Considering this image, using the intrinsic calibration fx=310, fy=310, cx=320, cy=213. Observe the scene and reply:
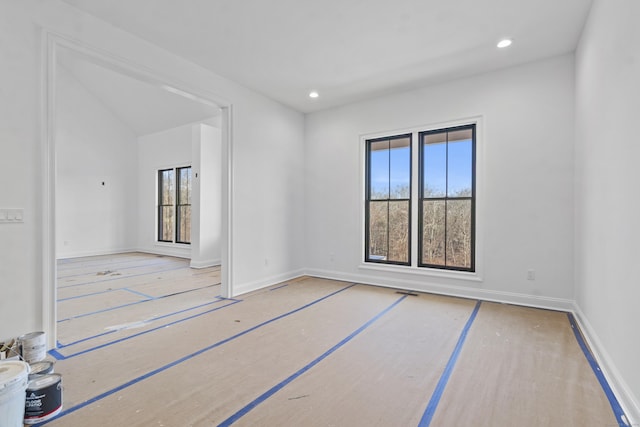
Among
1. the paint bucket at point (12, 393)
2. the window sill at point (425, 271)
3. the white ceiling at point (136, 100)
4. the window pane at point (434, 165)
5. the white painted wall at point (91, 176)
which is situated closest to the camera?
the paint bucket at point (12, 393)

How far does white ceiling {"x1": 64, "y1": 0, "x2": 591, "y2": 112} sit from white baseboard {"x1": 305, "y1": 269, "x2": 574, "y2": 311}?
2.91m

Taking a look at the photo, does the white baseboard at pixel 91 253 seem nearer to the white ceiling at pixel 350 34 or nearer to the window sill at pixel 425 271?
the white ceiling at pixel 350 34

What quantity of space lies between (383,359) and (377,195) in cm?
306

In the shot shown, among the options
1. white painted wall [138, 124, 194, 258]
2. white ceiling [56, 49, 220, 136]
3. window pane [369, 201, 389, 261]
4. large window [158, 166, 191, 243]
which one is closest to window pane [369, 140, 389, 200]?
window pane [369, 201, 389, 261]

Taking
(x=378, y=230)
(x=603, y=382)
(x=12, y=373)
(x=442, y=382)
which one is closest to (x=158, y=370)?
(x=12, y=373)

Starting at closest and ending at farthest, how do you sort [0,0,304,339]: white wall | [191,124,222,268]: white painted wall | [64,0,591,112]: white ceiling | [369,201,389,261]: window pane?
[0,0,304,339]: white wall
[64,0,591,112]: white ceiling
[369,201,389,261]: window pane
[191,124,222,268]: white painted wall

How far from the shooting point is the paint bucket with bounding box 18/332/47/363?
226 cm

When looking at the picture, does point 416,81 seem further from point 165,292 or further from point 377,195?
point 165,292

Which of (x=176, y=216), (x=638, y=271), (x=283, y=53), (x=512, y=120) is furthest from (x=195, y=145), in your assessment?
(x=638, y=271)

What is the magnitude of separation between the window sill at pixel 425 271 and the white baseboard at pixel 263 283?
1.20 metres

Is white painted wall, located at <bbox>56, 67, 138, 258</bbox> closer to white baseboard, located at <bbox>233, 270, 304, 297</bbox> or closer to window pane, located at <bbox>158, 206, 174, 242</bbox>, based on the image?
window pane, located at <bbox>158, 206, 174, 242</bbox>

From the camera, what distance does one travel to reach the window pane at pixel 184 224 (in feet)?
26.7

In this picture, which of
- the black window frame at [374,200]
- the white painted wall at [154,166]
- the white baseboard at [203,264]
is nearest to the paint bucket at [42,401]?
the black window frame at [374,200]

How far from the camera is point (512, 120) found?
3.96m
